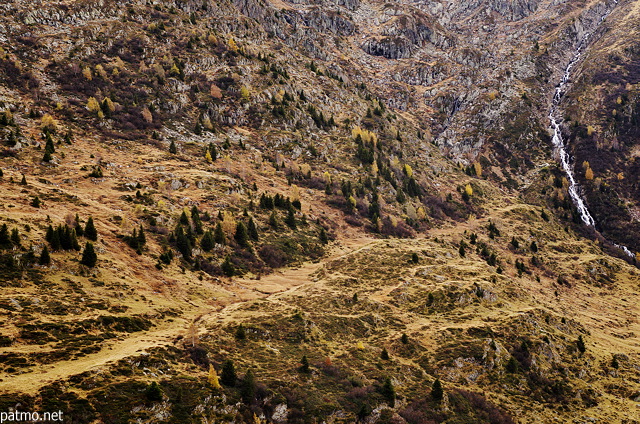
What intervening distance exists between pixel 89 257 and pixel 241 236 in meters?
34.8

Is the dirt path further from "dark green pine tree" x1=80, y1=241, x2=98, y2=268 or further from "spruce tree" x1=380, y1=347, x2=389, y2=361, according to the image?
"spruce tree" x1=380, y1=347, x2=389, y2=361

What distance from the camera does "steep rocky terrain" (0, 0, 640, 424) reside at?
4159cm

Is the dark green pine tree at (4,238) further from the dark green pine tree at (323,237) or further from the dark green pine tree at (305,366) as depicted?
the dark green pine tree at (323,237)

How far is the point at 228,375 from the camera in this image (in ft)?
133

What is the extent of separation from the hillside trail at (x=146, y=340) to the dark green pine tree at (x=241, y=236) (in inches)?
392

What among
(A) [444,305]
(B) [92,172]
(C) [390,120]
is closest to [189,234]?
(B) [92,172]

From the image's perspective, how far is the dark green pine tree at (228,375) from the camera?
1582 inches

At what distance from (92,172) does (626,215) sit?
18377 cm

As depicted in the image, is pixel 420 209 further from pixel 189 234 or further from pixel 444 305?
pixel 189 234

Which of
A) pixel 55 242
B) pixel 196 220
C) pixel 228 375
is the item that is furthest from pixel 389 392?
pixel 196 220

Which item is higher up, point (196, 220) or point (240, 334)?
point (196, 220)

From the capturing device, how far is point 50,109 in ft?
337

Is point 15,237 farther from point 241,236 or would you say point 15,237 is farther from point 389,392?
point 389,392

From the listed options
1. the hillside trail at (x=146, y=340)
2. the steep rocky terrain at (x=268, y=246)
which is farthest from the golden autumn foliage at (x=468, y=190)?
the hillside trail at (x=146, y=340)
